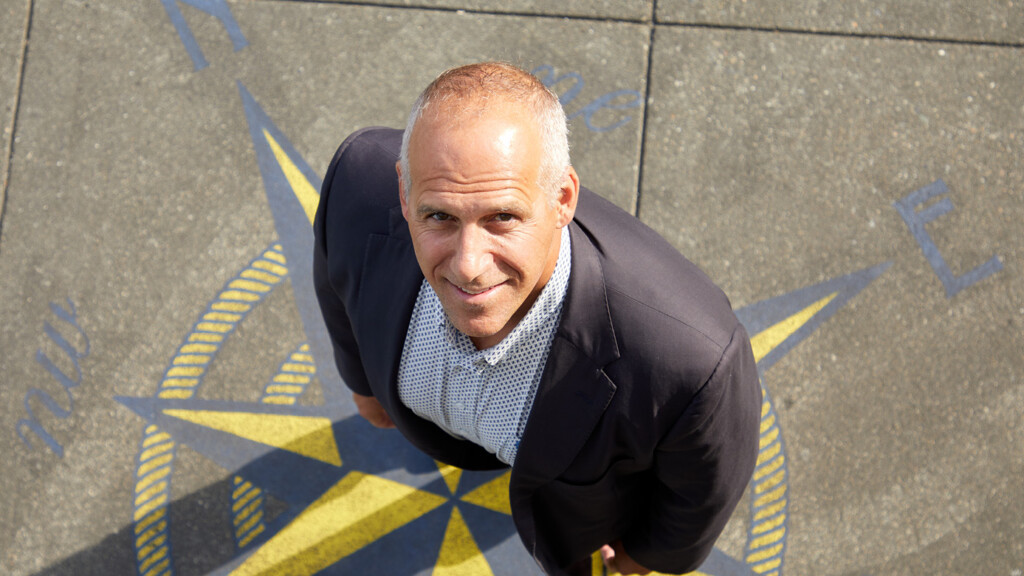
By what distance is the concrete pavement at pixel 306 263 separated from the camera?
301cm

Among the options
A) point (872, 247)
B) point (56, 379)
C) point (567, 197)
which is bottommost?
point (56, 379)

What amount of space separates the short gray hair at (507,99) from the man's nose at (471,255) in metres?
0.15

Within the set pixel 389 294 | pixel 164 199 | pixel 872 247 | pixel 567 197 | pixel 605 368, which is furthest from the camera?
pixel 164 199

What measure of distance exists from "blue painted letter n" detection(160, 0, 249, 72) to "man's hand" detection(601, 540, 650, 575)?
260 cm

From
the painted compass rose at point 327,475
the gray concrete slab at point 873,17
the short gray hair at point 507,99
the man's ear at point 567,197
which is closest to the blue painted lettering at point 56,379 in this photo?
the painted compass rose at point 327,475

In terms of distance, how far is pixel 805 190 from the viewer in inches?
129

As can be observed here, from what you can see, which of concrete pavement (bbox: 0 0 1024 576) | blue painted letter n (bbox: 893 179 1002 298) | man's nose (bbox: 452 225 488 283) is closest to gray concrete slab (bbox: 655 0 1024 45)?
concrete pavement (bbox: 0 0 1024 576)

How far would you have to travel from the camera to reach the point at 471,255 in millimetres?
1522

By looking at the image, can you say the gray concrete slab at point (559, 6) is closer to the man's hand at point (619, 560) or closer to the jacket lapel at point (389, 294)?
the jacket lapel at point (389, 294)

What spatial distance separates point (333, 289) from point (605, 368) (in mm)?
855

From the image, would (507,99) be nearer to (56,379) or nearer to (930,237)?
(930,237)

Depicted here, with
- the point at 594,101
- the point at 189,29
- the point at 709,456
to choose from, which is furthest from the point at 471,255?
the point at 189,29

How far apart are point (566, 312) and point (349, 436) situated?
1.69 metres

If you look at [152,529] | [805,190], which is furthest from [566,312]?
[152,529]
